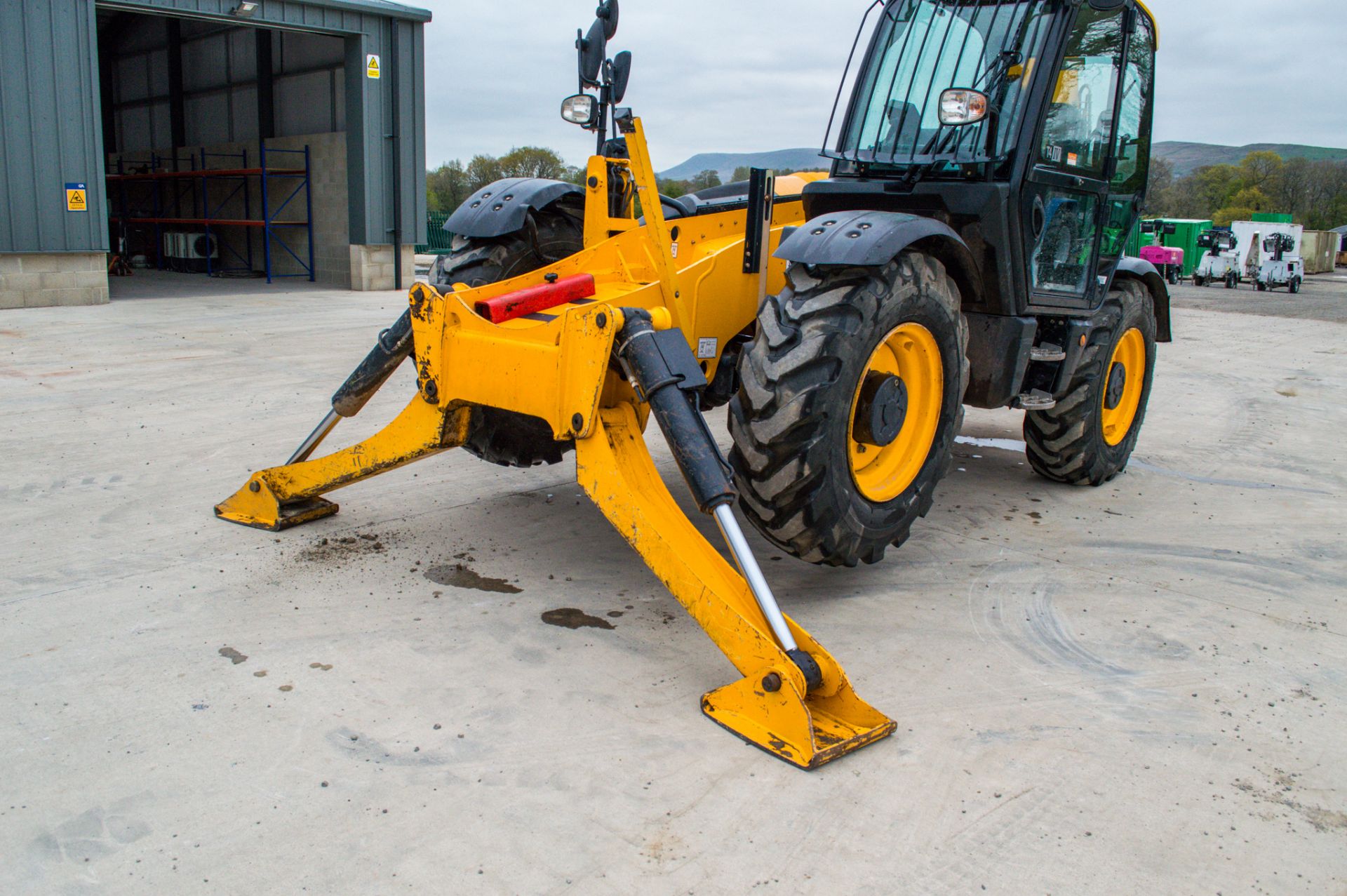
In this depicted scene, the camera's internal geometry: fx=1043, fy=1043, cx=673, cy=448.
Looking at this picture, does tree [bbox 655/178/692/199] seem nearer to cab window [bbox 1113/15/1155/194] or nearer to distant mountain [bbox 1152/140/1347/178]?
cab window [bbox 1113/15/1155/194]

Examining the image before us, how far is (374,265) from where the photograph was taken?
17766mm

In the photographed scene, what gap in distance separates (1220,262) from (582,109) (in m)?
32.3

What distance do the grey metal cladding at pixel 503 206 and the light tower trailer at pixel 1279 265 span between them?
30342mm

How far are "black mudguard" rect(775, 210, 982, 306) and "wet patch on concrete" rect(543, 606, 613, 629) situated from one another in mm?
1565

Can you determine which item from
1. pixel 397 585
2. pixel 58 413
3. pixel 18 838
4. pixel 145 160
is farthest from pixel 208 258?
pixel 18 838

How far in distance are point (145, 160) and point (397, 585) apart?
1025 inches

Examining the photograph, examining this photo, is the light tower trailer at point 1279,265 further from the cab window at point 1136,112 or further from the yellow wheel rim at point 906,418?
the yellow wheel rim at point 906,418

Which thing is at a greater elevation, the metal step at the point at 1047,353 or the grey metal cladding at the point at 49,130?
the grey metal cladding at the point at 49,130

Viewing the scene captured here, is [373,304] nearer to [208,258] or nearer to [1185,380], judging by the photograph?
[208,258]

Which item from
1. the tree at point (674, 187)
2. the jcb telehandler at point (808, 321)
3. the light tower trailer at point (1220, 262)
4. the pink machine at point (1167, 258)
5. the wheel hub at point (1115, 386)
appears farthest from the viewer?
the pink machine at point (1167, 258)

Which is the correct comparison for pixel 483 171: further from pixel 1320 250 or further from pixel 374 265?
pixel 1320 250

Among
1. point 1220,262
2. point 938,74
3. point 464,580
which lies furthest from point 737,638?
point 1220,262

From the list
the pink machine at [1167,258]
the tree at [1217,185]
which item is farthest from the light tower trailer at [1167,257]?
the tree at [1217,185]

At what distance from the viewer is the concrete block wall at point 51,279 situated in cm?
1310
